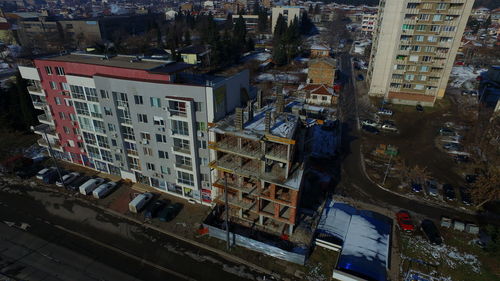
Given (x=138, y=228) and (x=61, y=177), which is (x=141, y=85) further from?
(x=61, y=177)

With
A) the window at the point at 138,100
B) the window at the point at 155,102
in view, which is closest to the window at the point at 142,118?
the window at the point at 138,100

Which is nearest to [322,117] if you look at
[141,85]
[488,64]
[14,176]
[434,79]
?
[434,79]

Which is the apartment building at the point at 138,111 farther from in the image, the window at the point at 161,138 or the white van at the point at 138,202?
the white van at the point at 138,202

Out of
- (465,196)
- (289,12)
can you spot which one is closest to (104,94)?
(465,196)

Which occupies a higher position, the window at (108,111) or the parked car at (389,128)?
the window at (108,111)

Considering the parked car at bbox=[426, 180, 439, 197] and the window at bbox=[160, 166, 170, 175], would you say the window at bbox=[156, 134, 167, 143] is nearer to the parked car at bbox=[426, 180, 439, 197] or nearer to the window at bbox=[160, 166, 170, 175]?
the window at bbox=[160, 166, 170, 175]

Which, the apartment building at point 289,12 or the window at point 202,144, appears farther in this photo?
the apartment building at point 289,12

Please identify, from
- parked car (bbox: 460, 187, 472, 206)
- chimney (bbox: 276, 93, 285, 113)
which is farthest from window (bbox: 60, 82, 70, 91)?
parked car (bbox: 460, 187, 472, 206)

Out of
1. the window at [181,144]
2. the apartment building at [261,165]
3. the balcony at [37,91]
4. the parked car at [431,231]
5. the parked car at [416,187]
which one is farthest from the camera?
the balcony at [37,91]
